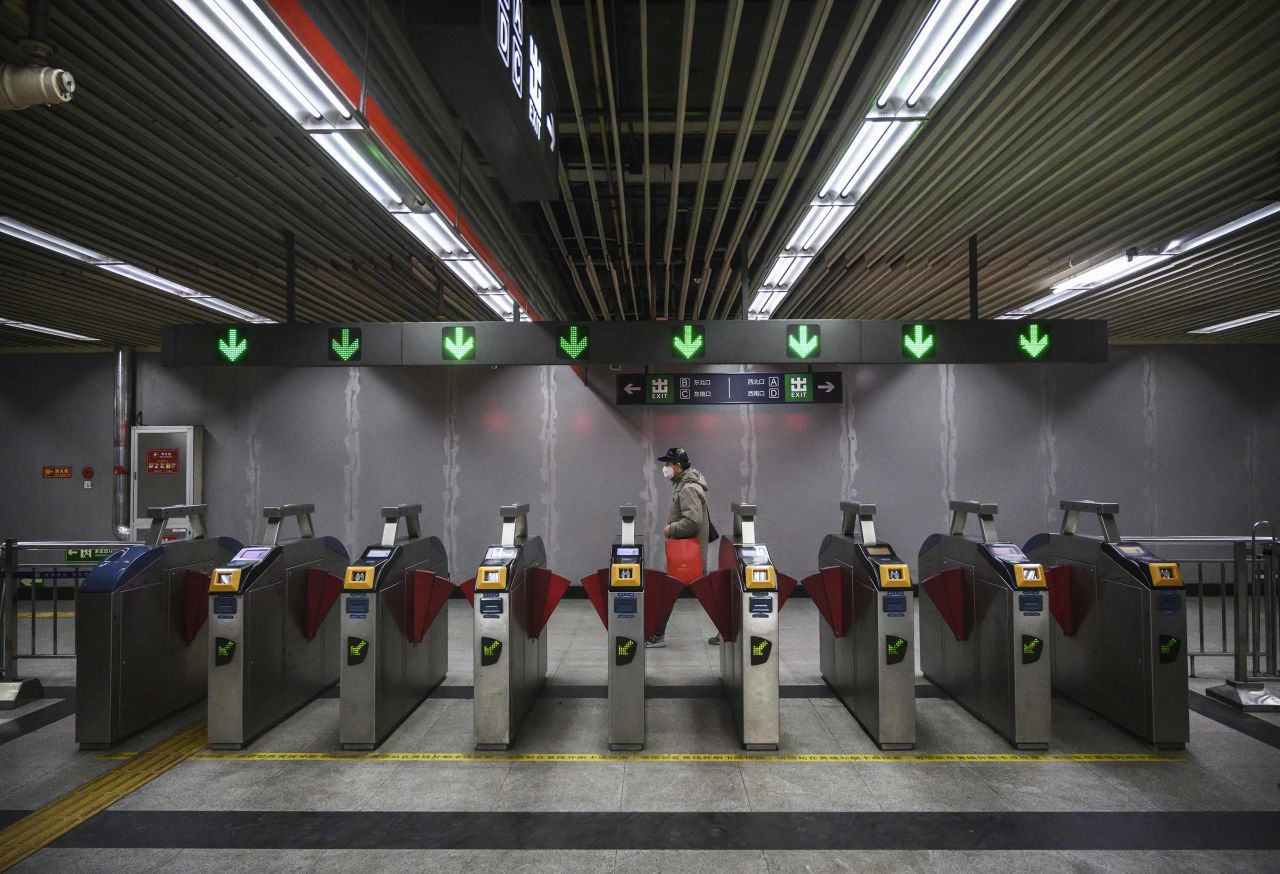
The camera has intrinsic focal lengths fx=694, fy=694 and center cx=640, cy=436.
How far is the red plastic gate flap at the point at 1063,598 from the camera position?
509 centimetres

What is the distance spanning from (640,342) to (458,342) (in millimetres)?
1413

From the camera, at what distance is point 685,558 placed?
6777 mm

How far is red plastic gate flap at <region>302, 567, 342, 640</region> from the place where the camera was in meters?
5.19

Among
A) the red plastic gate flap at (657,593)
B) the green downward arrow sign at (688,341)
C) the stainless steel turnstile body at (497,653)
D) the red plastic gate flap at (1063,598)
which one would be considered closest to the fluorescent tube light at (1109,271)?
the red plastic gate flap at (1063,598)

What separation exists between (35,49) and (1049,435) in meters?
10.4

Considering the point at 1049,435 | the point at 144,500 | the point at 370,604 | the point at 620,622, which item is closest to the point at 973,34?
the point at 620,622

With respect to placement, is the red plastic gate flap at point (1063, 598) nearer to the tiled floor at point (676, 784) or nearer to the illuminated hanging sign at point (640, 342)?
the tiled floor at point (676, 784)

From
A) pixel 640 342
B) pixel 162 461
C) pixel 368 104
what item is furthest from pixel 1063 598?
pixel 162 461

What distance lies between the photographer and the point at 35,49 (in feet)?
9.09

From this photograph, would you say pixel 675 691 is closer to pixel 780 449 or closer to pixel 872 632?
pixel 872 632

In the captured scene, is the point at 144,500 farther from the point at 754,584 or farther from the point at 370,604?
the point at 754,584

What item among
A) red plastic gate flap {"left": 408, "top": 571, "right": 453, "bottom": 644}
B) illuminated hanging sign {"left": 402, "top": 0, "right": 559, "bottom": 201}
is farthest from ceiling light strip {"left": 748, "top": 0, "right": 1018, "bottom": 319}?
red plastic gate flap {"left": 408, "top": 571, "right": 453, "bottom": 644}

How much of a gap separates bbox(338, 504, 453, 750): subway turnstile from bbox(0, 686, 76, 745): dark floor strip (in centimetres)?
222

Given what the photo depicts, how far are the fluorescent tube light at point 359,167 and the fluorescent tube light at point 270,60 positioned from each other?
0.59 ft
